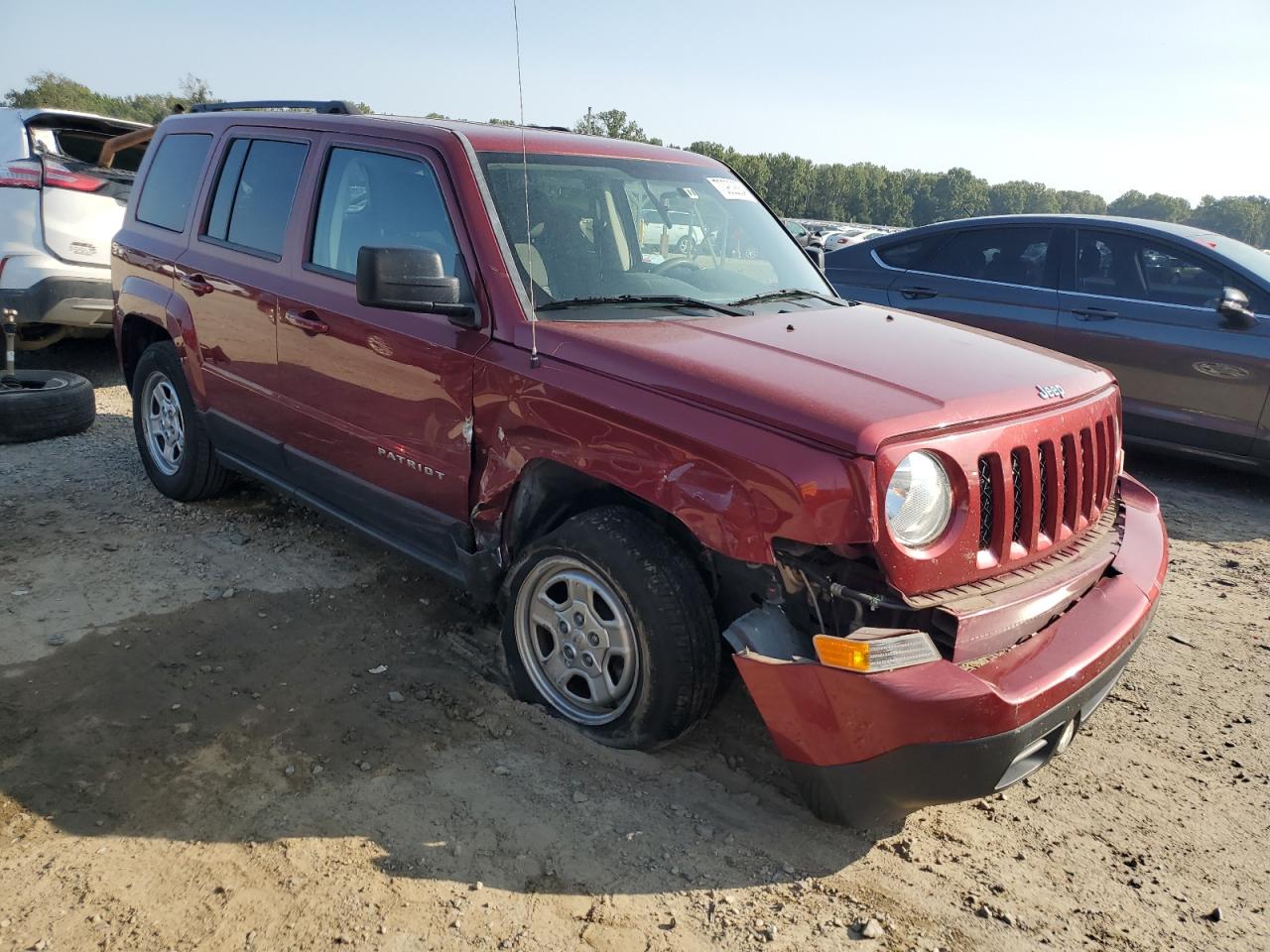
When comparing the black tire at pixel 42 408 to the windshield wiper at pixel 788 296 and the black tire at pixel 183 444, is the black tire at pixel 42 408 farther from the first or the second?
the windshield wiper at pixel 788 296

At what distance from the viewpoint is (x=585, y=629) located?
3035mm

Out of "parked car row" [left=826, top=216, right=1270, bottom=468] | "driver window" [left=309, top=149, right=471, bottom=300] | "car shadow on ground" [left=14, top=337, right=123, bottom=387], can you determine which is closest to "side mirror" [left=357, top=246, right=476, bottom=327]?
"driver window" [left=309, top=149, right=471, bottom=300]

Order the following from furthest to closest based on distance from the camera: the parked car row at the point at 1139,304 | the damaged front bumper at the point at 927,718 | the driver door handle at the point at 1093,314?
the driver door handle at the point at 1093,314
the parked car row at the point at 1139,304
the damaged front bumper at the point at 927,718

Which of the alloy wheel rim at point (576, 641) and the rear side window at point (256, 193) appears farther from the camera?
the rear side window at point (256, 193)

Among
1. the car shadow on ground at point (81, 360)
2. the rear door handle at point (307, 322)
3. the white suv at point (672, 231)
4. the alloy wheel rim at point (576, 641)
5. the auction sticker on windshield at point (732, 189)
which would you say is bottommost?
the alloy wheel rim at point (576, 641)

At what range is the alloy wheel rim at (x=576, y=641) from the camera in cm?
294

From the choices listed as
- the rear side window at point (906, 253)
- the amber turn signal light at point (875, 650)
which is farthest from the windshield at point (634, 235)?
the rear side window at point (906, 253)

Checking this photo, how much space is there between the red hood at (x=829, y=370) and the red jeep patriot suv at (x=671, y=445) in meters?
0.01

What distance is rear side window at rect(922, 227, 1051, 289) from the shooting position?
690cm

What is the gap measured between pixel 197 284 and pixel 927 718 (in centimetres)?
395

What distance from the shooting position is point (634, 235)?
12.1ft

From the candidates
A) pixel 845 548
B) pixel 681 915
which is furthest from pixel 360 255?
pixel 681 915

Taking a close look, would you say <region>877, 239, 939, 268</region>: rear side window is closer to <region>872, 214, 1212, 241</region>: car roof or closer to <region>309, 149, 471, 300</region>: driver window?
<region>872, 214, 1212, 241</region>: car roof

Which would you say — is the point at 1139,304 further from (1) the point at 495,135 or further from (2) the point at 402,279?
(2) the point at 402,279
